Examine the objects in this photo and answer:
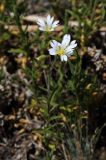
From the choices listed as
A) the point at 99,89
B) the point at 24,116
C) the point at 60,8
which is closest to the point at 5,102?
the point at 24,116

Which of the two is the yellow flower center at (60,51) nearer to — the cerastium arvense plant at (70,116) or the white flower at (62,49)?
A: the white flower at (62,49)

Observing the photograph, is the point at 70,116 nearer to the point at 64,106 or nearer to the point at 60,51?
the point at 64,106

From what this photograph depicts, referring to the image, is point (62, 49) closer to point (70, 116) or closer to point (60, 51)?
point (60, 51)

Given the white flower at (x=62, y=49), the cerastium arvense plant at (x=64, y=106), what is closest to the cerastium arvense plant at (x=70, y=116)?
the cerastium arvense plant at (x=64, y=106)

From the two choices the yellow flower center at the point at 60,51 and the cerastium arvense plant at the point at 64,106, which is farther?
the cerastium arvense plant at the point at 64,106

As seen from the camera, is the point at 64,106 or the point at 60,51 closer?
the point at 60,51

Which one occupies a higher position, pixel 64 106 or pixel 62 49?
pixel 62 49

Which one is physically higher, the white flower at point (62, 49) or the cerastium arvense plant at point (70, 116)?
the white flower at point (62, 49)

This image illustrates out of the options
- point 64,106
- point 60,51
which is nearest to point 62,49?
point 60,51

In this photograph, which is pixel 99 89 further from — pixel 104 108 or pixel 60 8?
pixel 60 8

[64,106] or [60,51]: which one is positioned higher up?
[60,51]

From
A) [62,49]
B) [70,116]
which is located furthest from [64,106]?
[62,49]
